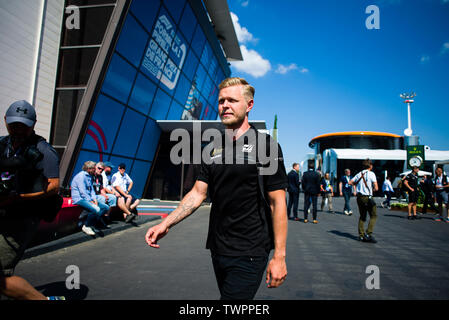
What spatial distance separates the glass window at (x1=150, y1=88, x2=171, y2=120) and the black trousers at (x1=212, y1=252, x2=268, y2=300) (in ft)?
44.8

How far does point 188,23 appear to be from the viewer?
1523cm

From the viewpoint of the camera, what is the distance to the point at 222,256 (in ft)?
5.62

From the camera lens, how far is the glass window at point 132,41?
10.5m

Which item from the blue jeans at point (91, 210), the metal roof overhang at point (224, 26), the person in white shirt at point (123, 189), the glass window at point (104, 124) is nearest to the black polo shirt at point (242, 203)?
the blue jeans at point (91, 210)

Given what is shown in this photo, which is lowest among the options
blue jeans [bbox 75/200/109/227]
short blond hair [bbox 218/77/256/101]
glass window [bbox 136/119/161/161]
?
blue jeans [bbox 75/200/109/227]

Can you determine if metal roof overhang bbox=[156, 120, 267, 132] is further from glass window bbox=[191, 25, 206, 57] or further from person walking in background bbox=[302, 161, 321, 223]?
glass window bbox=[191, 25, 206, 57]

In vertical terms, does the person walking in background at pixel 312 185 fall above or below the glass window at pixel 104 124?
below

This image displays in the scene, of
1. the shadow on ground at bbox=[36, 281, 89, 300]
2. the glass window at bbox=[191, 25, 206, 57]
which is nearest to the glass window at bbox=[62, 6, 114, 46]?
the glass window at bbox=[191, 25, 206, 57]

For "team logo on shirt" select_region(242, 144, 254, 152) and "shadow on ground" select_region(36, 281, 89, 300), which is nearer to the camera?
"team logo on shirt" select_region(242, 144, 254, 152)

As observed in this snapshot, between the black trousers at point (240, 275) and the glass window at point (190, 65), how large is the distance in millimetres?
15856

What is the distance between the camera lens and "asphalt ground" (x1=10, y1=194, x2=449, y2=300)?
3.31 meters

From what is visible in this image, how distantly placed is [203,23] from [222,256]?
17.8 m

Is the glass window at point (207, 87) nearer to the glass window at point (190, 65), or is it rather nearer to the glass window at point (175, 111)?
the glass window at point (190, 65)
